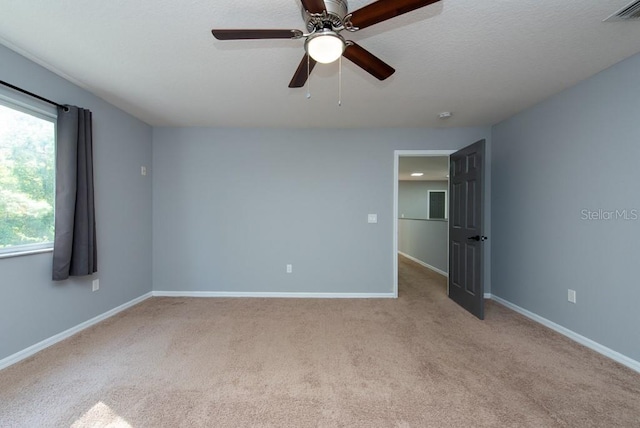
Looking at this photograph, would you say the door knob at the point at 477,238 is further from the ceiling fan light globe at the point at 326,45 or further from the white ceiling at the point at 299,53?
the ceiling fan light globe at the point at 326,45

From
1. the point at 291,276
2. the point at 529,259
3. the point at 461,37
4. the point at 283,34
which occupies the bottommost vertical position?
the point at 291,276

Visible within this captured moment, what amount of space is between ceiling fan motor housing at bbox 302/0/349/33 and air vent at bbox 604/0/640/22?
1671 mm

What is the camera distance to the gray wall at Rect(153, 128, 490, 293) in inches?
150

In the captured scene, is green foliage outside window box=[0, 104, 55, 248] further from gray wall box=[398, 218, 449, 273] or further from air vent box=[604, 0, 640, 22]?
gray wall box=[398, 218, 449, 273]

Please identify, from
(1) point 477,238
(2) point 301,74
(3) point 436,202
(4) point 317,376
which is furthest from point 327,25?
(3) point 436,202

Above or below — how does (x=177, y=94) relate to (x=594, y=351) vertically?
above

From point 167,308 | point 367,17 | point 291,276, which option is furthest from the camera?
point 291,276

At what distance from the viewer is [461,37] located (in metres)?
1.86

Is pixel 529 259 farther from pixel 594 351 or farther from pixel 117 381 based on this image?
pixel 117 381

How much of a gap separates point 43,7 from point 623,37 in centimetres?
373

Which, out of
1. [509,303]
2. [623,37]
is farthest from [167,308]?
[623,37]

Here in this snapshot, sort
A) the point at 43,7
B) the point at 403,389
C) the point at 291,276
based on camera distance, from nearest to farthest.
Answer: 1. the point at 43,7
2. the point at 403,389
3. the point at 291,276

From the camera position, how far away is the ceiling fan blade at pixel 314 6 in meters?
1.24
